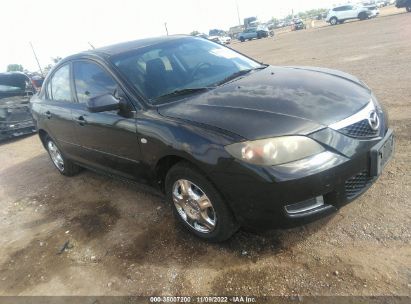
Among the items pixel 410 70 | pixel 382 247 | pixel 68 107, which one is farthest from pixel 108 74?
pixel 410 70

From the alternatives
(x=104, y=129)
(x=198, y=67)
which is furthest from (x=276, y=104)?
(x=104, y=129)

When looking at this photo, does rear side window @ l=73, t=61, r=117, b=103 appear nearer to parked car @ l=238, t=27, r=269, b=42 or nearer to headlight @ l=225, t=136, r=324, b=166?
headlight @ l=225, t=136, r=324, b=166

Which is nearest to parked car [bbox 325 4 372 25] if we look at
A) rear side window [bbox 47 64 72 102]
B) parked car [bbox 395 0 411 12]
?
parked car [bbox 395 0 411 12]

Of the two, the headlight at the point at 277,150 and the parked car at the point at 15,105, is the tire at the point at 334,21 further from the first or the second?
the headlight at the point at 277,150

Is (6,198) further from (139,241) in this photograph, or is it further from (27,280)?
(139,241)

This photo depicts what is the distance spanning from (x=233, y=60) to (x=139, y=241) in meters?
2.24

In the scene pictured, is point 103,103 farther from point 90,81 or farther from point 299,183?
point 299,183

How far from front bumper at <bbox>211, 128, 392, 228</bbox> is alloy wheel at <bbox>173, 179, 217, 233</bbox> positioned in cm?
32

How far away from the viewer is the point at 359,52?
40.8ft

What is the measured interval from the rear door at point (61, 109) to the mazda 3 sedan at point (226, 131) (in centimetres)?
22

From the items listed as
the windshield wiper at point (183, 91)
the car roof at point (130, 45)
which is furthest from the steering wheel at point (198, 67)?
the car roof at point (130, 45)

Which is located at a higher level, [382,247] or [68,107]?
[68,107]

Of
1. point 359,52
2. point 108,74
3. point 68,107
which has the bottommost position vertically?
point 359,52

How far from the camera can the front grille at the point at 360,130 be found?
2.82m
